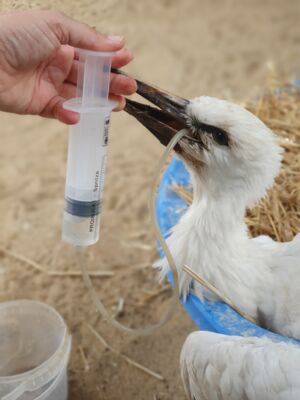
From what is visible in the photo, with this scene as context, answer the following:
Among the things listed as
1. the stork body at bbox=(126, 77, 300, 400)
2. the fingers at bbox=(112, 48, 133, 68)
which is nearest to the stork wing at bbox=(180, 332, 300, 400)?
the stork body at bbox=(126, 77, 300, 400)

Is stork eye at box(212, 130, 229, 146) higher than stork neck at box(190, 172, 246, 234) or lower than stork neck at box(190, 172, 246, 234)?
higher

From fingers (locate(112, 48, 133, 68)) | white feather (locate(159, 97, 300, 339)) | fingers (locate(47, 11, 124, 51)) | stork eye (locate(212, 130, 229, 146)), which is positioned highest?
fingers (locate(47, 11, 124, 51))

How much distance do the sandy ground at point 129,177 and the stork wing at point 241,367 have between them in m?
0.56

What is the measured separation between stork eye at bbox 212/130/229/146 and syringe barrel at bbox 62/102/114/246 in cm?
26

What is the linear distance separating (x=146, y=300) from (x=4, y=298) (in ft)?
1.71

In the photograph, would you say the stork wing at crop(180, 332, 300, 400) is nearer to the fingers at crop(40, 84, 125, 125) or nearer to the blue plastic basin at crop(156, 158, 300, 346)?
the blue plastic basin at crop(156, 158, 300, 346)

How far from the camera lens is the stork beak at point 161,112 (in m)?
1.34

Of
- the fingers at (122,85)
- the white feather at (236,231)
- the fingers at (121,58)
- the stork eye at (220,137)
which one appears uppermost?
the fingers at (121,58)

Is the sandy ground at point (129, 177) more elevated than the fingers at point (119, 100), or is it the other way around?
the fingers at point (119, 100)

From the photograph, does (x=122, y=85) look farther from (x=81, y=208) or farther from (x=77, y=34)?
(x=81, y=208)

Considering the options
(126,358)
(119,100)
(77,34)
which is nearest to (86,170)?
(119,100)

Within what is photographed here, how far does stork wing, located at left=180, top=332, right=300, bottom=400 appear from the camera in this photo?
3.72 ft

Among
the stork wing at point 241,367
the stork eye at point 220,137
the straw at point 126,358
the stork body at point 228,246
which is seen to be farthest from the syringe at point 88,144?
the straw at point 126,358

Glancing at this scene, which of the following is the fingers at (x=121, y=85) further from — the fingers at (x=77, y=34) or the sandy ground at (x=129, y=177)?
the sandy ground at (x=129, y=177)
